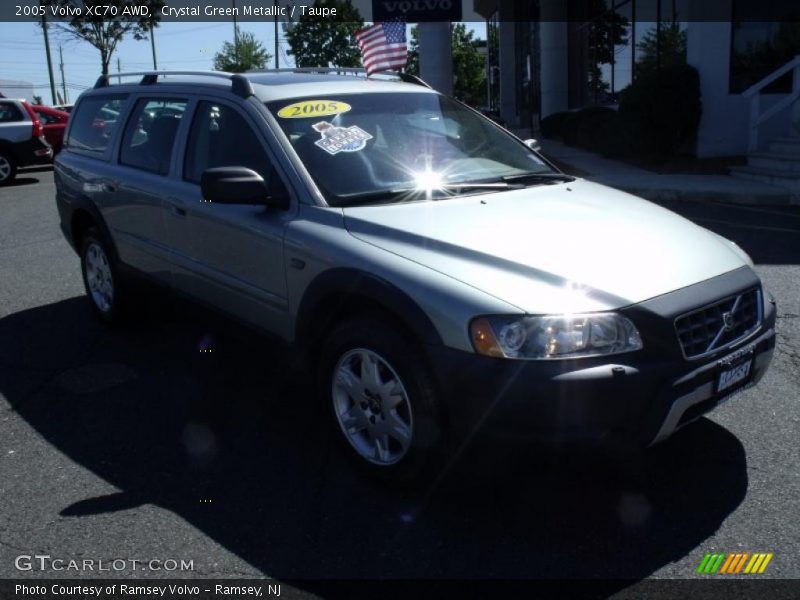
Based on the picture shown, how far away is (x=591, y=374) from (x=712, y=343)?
65 cm

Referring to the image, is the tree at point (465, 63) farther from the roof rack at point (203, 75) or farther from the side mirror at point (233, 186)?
the side mirror at point (233, 186)

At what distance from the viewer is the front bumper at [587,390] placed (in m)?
3.07

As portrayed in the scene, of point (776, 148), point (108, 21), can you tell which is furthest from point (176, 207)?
point (108, 21)

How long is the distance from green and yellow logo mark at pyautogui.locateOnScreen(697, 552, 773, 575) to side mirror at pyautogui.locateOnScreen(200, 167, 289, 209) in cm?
250

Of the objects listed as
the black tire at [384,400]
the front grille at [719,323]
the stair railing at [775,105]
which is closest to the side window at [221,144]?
the black tire at [384,400]

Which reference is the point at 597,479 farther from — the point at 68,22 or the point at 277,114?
the point at 68,22

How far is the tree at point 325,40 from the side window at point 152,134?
46.8 metres

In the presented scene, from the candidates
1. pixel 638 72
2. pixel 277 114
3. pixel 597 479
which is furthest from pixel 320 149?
pixel 638 72

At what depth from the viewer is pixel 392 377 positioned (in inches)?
140

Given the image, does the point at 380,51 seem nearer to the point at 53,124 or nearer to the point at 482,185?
the point at 53,124

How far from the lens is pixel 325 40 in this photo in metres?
53.0

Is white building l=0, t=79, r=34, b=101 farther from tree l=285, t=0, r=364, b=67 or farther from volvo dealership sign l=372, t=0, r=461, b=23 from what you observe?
volvo dealership sign l=372, t=0, r=461, b=23

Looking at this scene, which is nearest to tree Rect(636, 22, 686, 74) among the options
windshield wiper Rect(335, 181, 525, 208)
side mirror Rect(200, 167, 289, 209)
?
windshield wiper Rect(335, 181, 525, 208)

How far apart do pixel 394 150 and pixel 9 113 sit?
1569cm
